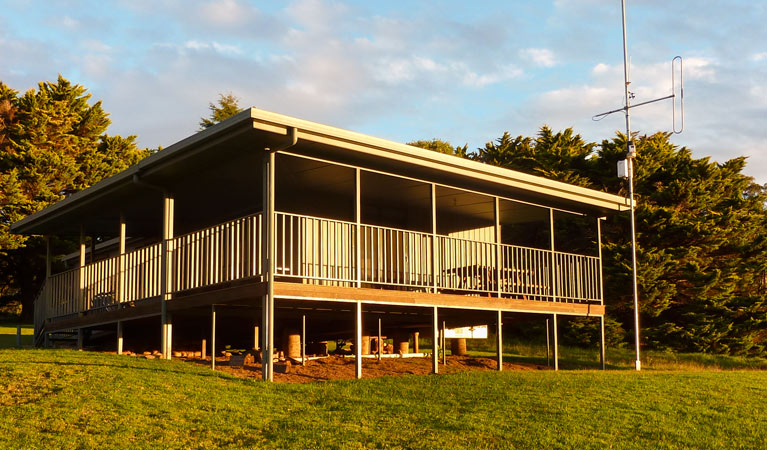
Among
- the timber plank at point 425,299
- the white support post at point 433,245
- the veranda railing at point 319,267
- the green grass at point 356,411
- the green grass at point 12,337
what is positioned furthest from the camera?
the green grass at point 12,337

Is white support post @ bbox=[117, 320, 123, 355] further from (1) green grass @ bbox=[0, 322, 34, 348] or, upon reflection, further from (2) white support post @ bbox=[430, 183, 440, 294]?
(1) green grass @ bbox=[0, 322, 34, 348]

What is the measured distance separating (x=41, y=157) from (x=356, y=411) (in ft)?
90.7

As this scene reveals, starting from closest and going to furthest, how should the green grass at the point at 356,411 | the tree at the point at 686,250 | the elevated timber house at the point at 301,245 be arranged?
1. the green grass at the point at 356,411
2. the elevated timber house at the point at 301,245
3. the tree at the point at 686,250

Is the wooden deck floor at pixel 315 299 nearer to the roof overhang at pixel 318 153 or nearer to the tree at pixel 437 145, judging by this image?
the roof overhang at pixel 318 153

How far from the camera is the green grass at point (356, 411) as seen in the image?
8.75 metres

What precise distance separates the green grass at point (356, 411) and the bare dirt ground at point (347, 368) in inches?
39.7

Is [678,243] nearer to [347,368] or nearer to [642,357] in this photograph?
[642,357]

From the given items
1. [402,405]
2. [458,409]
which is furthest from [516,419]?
[402,405]

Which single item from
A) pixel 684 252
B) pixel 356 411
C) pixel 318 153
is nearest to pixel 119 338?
pixel 318 153

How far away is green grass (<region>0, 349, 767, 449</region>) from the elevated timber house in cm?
159

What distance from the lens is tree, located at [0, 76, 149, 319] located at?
107ft

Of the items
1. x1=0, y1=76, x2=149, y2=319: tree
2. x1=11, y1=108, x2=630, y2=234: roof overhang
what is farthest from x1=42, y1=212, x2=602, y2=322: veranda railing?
x1=0, y1=76, x2=149, y2=319: tree

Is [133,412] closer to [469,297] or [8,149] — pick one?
[469,297]

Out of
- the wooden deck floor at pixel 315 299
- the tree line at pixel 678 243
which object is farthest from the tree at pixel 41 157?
the tree line at pixel 678 243
